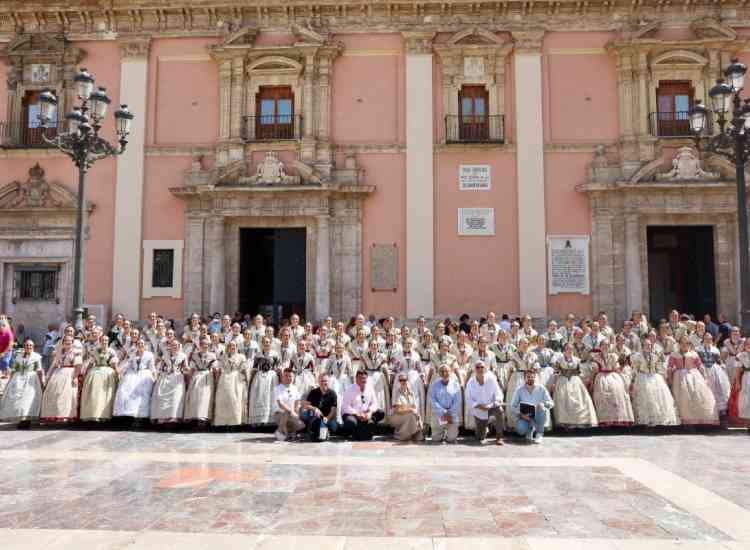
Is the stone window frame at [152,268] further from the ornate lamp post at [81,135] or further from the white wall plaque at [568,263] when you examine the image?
the white wall plaque at [568,263]

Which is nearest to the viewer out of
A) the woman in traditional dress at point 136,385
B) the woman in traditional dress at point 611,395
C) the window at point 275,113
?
the woman in traditional dress at point 611,395

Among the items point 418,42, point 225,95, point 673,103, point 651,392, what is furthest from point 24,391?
point 673,103

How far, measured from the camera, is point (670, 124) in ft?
54.8

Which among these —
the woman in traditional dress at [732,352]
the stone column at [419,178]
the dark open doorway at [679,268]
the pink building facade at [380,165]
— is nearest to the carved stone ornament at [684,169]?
the pink building facade at [380,165]

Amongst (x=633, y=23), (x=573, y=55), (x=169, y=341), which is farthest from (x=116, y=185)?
(x=633, y=23)

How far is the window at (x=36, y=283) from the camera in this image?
1716 centimetres

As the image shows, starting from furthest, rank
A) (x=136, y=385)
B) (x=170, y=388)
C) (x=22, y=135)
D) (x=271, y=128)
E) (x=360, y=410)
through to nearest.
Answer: (x=22, y=135) < (x=271, y=128) < (x=136, y=385) < (x=170, y=388) < (x=360, y=410)

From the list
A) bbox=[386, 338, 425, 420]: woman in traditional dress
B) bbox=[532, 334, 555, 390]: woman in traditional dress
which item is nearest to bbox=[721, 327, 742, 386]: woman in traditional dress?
bbox=[532, 334, 555, 390]: woman in traditional dress

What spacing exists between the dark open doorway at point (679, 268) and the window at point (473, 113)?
5.16 meters

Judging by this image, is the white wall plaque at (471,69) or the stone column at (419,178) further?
Answer: the white wall plaque at (471,69)

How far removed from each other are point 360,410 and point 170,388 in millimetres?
3009

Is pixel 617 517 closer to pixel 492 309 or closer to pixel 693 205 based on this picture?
pixel 492 309

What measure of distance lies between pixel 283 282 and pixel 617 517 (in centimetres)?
1279

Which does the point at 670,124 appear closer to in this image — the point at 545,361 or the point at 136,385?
the point at 545,361
